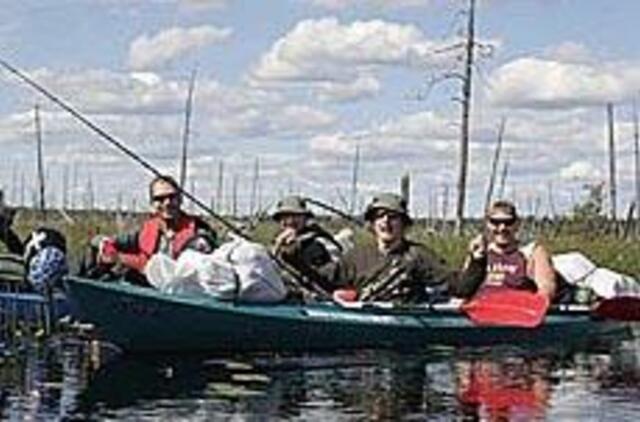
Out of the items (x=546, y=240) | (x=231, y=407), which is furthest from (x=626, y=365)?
(x=546, y=240)

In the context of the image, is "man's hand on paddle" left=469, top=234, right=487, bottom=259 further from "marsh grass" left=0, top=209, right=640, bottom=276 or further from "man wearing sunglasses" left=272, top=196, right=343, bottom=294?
"marsh grass" left=0, top=209, right=640, bottom=276

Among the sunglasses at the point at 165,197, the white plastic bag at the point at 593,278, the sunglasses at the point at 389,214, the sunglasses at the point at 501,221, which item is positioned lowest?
the white plastic bag at the point at 593,278

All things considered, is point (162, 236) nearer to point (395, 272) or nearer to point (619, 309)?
point (395, 272)

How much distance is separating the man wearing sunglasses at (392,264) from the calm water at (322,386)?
582mm

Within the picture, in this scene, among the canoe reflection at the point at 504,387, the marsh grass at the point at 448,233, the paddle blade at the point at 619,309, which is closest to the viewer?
the canoe reflection at the point at 504,387

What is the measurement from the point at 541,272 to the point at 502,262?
0.50 m

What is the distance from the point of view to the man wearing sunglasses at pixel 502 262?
16.5 meters

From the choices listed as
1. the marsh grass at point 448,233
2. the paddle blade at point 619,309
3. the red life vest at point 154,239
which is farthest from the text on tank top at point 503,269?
the marsh grass at point 448,233

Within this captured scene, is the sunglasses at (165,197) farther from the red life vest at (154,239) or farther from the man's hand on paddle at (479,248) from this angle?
the man's hand on paddle at (479,248)

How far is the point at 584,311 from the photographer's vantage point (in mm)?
18141

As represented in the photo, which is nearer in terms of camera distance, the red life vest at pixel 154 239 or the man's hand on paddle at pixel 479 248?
the red life vest at pixel 154 239

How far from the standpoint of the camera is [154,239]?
15953 millimetres

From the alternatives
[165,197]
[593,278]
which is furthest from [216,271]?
[593,278]

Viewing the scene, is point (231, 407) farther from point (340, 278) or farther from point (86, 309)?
point (340, 278)
